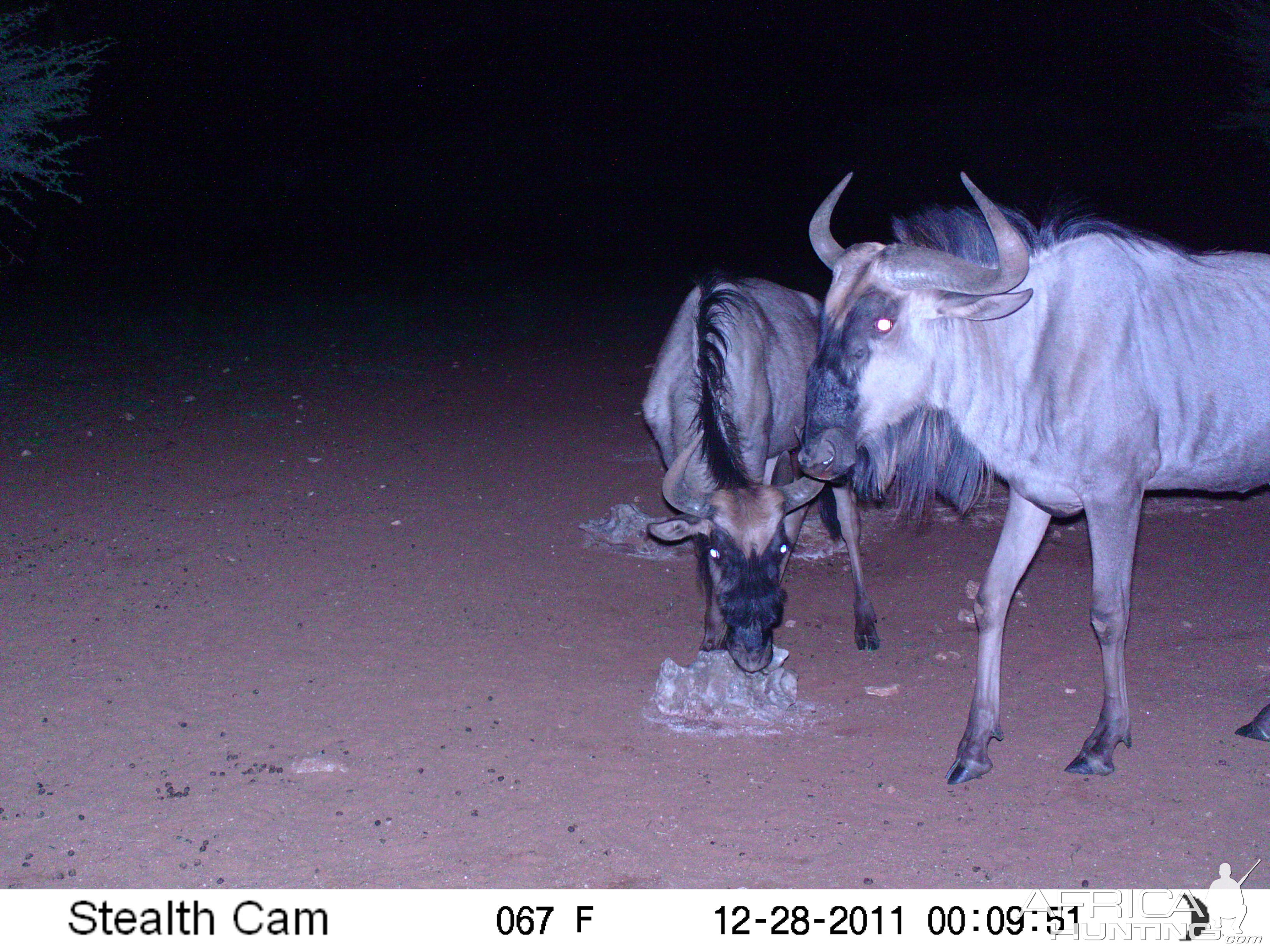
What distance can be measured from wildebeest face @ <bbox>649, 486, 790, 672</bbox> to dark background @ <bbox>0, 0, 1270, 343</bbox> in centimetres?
1205

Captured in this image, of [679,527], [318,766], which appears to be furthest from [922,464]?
[318,766]

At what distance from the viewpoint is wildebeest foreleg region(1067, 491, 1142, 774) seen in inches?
169

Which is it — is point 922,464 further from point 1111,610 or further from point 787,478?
point 787,478

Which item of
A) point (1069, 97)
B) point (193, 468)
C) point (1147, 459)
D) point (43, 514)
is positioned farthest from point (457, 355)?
point (1069, 97)

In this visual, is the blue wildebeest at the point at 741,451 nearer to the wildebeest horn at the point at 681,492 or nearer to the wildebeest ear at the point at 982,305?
the wildebeest horn at the point at 681,492

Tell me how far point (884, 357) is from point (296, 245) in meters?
25.2

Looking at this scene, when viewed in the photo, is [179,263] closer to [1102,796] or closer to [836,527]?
[836,527]

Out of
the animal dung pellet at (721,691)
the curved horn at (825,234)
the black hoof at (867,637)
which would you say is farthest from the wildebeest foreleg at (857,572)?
the curved horn at (825,234)

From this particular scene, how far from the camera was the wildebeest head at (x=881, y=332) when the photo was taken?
13.1 feet

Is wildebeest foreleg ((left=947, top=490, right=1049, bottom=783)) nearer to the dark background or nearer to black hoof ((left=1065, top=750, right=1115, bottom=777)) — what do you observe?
black hoof ((left=1065, top=750, right=1115, bottom=777))

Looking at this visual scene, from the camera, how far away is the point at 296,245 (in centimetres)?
2691

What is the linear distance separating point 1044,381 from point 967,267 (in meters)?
0.64

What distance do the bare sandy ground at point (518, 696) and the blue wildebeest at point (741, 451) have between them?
0.49m

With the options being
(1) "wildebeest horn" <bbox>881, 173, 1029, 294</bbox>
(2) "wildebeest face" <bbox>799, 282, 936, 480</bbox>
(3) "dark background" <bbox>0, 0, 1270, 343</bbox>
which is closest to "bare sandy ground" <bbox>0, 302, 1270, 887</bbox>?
(2) "wildebeest face" <bbox>799, 282, 936, 480</bbox>
